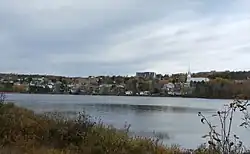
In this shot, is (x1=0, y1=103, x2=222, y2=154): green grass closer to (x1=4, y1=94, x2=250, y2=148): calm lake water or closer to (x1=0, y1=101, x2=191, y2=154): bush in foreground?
(x1=0, y1=101, x2=191, y2=154): bush in foreground

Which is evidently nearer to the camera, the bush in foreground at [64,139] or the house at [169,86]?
A: the bush in foreground at [64,139]

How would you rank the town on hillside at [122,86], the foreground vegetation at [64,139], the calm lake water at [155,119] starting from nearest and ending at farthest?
the foreground vegetation at [64,139], the calm lake water at [155,119], the town on hillside at [122,86]

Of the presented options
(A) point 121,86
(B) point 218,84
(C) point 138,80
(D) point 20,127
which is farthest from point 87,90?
(D) point 20,127

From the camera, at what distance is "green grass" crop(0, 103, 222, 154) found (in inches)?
321

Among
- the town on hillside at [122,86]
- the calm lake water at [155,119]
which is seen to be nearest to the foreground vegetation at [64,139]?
the calm lake water at [155,119]

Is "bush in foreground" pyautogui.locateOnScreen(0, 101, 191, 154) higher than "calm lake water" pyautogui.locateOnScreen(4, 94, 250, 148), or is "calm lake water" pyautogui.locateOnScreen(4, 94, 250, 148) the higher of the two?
"bush in foreground" pyautogui.locateOnScreen(0, 101, 191, 154)

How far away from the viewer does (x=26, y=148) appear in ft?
25.5

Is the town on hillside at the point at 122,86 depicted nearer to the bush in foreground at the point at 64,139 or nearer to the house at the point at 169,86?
the house at the point at 169,86

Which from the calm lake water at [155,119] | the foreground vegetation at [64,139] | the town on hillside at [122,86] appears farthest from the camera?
the town on hillside at [122,86]

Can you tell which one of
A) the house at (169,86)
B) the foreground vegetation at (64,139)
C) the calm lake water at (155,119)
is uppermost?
the house at (169,86)

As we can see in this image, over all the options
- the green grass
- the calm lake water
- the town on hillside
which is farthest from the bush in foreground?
the town on hillside

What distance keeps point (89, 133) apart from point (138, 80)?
11193 cm

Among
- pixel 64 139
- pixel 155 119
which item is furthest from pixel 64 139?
pixel 155 119

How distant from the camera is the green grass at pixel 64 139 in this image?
8.15 metres
